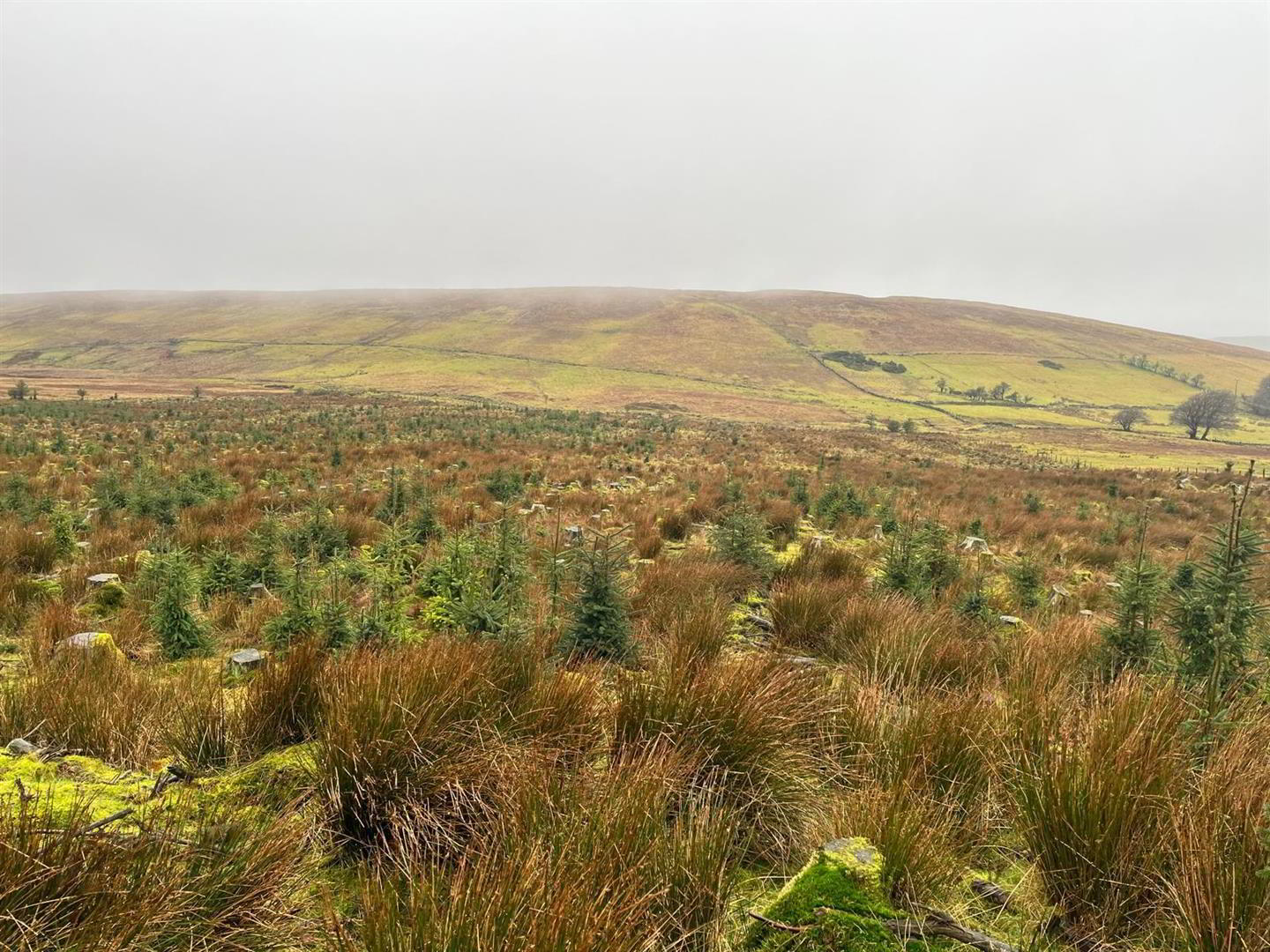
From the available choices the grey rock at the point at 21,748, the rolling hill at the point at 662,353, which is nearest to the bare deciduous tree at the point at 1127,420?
the rolling hill at the point at 662,353

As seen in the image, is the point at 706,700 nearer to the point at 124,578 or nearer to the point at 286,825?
the point at 286,825

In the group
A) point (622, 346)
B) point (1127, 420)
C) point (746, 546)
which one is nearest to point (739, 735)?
point (746, 546)

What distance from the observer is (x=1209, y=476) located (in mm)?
27547

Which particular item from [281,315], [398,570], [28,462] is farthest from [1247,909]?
[281,315]

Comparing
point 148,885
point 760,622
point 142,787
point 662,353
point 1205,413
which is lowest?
point 760,622

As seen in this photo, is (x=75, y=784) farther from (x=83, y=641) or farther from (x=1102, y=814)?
(x=1102, y=814)

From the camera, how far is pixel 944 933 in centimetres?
186

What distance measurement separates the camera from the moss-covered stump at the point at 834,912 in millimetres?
1774

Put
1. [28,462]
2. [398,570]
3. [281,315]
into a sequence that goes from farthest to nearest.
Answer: [281,315] < [28,462] < [398,570]

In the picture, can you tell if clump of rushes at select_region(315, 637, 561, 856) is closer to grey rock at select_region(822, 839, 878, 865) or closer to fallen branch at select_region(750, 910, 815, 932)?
fallen branch at select_region(750, 910, 815, 932)

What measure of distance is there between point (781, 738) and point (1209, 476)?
3574cm

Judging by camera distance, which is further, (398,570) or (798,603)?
(398,570)

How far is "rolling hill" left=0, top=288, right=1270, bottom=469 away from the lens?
6819 cm

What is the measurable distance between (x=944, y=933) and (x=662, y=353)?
98.0m
